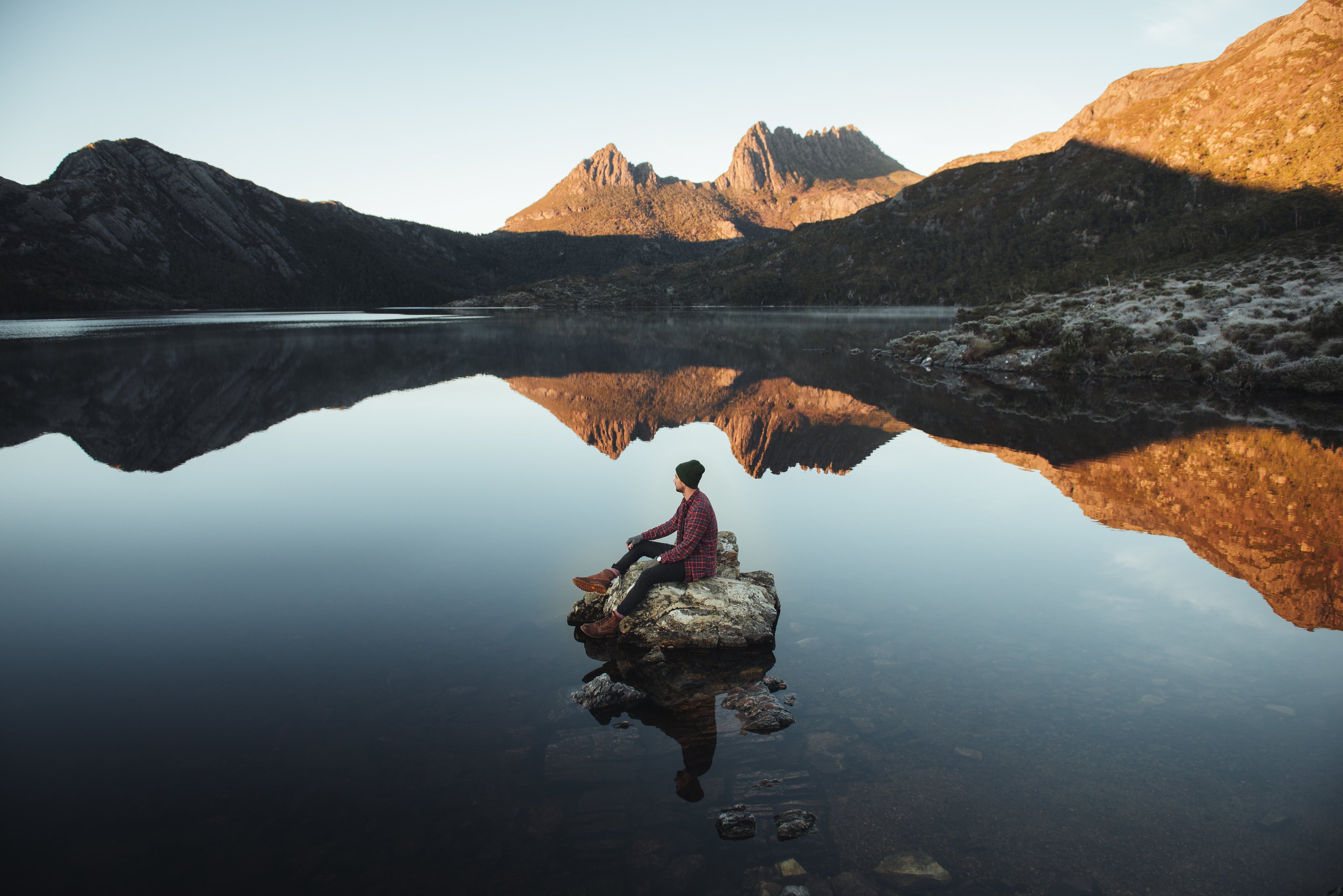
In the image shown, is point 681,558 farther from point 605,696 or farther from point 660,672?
point 605,696

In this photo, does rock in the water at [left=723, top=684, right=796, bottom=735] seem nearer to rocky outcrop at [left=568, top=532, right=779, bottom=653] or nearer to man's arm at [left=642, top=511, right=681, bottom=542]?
rocky outcrop at [left=568, top=532, right=779, bottom=653]

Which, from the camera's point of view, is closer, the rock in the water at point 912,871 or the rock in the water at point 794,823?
the rock in the water at point 912,871

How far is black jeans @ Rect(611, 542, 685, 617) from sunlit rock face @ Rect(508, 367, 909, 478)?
6988mm

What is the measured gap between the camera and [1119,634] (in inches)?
308

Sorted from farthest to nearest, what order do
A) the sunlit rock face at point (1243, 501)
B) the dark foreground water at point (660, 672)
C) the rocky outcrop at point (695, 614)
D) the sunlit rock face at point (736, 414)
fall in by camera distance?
the sunlit rock face at point (736, 414), the sunlit rock face at point (1243, 501), the rocky outcrop at point (695, 614), the dark foreground water at point (660, 672)

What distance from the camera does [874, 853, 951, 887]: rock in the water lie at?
4223 millimetres

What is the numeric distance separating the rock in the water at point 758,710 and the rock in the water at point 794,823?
3.53 ft

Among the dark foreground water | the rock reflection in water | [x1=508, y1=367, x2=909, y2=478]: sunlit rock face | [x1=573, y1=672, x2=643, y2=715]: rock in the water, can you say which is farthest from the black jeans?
[x1=508, y1=367, x2=909, y2=478]: sunlit rock face

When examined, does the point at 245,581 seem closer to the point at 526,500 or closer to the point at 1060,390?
the point at 526,500

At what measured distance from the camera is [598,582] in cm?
866

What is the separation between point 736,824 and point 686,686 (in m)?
2.18

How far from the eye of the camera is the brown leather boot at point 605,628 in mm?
7762

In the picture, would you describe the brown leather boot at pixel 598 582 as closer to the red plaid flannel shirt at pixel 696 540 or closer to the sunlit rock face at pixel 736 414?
the red plaid flannel shirt at pixel 696 540

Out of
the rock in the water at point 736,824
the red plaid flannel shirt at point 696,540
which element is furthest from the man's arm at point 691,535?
the rock in the water at point 736,824
